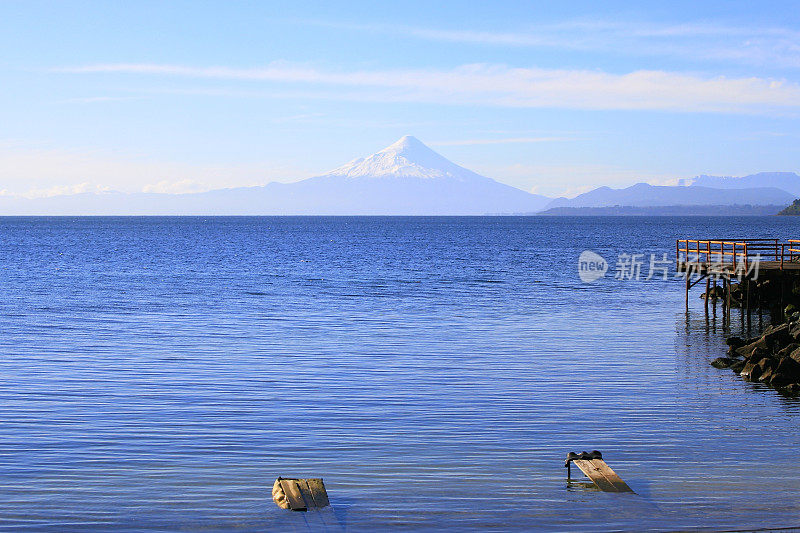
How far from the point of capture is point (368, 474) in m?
12.1

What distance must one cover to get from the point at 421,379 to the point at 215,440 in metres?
6.32

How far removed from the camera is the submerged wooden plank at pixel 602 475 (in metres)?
11.3

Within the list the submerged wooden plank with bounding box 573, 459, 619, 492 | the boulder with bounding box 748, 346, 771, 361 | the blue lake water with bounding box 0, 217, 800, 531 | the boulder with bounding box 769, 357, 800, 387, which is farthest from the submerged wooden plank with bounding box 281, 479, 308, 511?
the boulder with bounding box 748, 346, 771, 361

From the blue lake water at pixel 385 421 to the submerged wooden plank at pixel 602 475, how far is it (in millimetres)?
168

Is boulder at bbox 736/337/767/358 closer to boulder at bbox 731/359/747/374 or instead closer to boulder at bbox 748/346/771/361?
boulder at bbox 748/346/771/361

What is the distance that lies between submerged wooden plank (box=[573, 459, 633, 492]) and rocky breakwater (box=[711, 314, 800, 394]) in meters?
8.14

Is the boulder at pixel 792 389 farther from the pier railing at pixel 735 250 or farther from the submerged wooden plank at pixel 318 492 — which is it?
the pier railing at pixel 735 250

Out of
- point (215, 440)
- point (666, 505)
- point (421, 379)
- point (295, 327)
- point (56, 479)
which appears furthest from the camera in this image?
point (295, 327)

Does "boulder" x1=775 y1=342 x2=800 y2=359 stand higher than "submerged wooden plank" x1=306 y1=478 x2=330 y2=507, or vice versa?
"boulder" x1=775 y1=342 x2=800 y2=359

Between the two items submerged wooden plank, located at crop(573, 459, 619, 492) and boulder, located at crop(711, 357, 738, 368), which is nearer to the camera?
submerged wooden plank, located at crop(573, 459, 619, 492)

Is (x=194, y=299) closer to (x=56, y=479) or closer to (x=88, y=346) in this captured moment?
(x=88, y=346)

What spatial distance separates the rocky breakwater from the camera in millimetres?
18828

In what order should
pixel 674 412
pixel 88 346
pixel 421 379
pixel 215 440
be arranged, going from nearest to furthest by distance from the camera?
pixel 215 440 → pixel 674 412 → pixel 421 379 → pixel 88 346

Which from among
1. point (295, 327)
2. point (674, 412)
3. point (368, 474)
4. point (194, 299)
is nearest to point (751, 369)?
point (674, 412)
